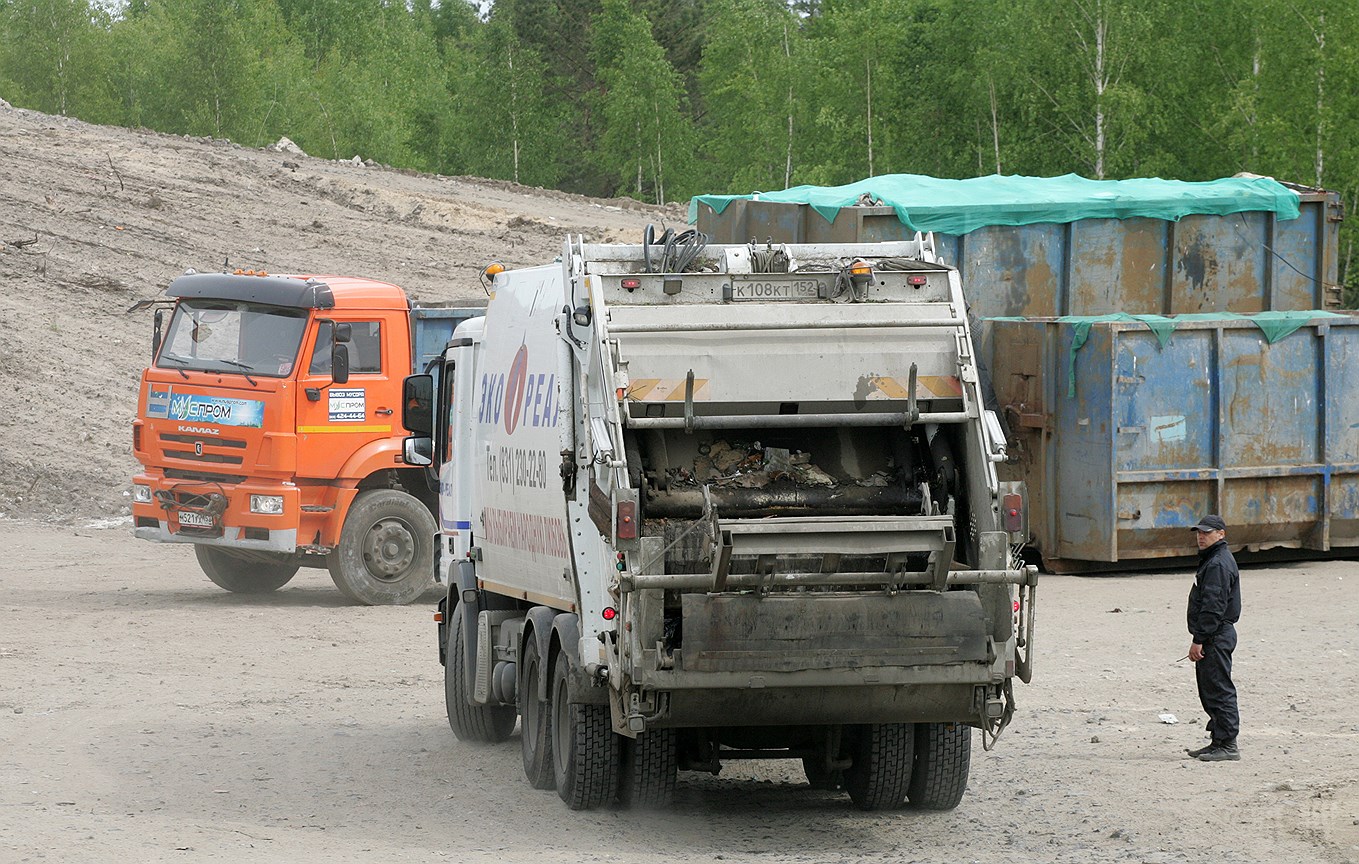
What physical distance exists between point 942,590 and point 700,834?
160cm

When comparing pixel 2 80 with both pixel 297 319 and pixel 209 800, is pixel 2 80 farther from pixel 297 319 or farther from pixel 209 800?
pixel 209 800

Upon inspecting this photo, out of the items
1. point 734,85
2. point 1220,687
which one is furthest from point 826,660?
point 734,85

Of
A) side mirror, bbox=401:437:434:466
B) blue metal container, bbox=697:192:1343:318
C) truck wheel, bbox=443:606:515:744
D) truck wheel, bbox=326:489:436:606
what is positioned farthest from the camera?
blue metal container, bbox=697:192:1343:318

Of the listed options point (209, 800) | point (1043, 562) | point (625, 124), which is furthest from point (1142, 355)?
point (625, 124)

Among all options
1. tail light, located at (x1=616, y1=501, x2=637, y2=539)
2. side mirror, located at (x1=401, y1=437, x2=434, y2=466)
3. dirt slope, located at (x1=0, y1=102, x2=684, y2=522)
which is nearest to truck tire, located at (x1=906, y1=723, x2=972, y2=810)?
tail light, located at (x1=616, y1=501, x2=637, y2=539)

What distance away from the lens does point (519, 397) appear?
9328 millimetres

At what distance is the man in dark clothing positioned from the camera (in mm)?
9500

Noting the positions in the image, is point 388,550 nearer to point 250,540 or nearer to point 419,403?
point 250,540

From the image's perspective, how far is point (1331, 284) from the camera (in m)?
20.0

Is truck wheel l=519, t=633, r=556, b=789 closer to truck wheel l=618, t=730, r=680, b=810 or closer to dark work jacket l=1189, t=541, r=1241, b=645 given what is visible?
truck wheel l=618, t=730, r=680, b=810

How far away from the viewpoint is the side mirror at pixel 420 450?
11.9 meters

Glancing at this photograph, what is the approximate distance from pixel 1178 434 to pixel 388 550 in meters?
7.40

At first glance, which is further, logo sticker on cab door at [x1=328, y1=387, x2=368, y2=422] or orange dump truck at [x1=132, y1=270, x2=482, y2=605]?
logo sticker on cab door at [x1=328, y1=387, x2=368, y2=422]

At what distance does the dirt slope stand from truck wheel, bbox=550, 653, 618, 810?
1632 centimetres
